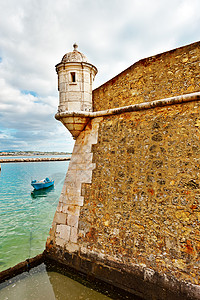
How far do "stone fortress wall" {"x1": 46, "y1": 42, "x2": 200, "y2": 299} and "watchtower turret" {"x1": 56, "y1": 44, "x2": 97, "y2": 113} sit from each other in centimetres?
33

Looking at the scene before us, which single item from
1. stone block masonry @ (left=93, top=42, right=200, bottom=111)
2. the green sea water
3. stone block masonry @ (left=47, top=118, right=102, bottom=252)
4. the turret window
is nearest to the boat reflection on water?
the green sea water

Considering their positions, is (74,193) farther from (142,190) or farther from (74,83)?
(74,83)

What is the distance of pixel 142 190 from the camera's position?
10.8ft

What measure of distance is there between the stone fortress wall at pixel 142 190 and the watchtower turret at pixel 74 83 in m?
0.33

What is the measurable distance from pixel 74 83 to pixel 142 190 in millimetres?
2946

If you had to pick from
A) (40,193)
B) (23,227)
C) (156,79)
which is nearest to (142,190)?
(156,79)

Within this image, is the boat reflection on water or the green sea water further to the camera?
the boat reflection on water

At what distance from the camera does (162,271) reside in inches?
115

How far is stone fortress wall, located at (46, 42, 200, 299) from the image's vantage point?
2.86m

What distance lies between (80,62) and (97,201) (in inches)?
131

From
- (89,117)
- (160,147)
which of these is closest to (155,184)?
(160,147)

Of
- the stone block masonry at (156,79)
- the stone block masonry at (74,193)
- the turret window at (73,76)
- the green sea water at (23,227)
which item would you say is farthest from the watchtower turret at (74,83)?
the green sea water at (23,227)

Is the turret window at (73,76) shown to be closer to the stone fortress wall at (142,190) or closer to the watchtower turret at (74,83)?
the watchtower turret at (74,83)

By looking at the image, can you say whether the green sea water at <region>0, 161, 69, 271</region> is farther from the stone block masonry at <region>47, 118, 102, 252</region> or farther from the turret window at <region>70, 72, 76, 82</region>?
the turret window at <region>70, 72, 76, 82</region>
